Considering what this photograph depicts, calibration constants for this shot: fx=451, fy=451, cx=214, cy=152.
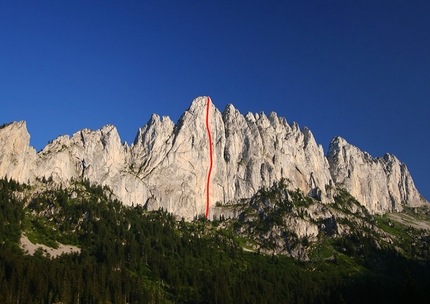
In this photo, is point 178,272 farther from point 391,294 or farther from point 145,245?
point 391,294

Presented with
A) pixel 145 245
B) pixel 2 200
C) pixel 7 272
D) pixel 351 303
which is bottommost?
pixel 351 303

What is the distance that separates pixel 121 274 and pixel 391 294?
322 ft

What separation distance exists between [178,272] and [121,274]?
29.7m

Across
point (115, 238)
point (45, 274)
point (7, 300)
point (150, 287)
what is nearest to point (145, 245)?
point (115, 238)

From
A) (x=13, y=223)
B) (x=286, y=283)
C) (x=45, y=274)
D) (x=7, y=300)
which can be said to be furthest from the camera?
(x=286, y=283)

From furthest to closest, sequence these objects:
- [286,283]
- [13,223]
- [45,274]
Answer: [286,283]
[13,223]
[45,274]

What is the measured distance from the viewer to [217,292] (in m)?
160

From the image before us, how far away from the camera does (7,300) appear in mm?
120375

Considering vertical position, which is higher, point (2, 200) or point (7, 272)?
→ point (2, 200)

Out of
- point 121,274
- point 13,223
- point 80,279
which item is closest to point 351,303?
point 121,274

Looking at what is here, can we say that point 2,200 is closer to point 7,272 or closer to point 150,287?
point 7,272

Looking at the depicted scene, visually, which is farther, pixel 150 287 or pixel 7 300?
pixel 150 287

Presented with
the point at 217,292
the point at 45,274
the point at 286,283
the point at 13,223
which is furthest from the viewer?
the point at 286,283

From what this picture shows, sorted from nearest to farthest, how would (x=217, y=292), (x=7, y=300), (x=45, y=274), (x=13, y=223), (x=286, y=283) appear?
1. (x=7, y=300)
2. (x=45, y=274)
3. (x=217, y=292)
4. (x=13, y=223)
5. (x=286, y=283)
